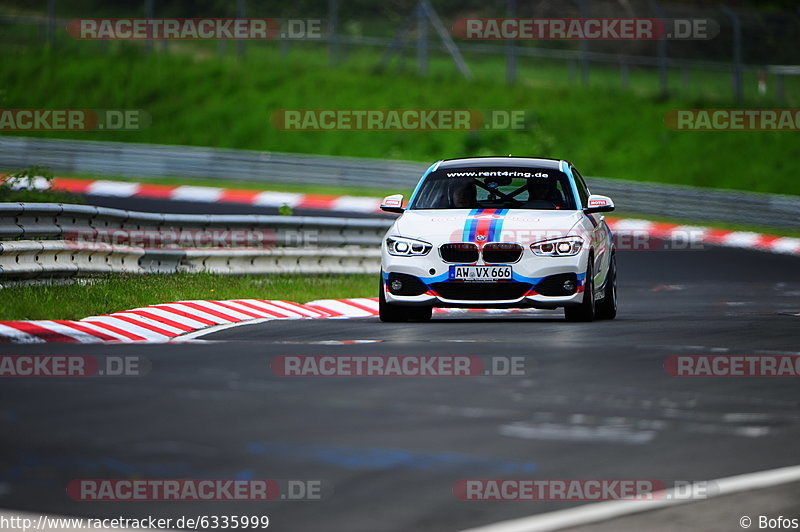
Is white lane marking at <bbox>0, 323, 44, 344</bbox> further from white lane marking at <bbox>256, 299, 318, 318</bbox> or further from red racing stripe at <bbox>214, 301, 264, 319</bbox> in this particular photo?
white lane marking at <bbox>256, 299, 318, 318</bbox>

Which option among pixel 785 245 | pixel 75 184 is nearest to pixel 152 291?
pixel 785 245

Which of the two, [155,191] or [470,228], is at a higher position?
[155,191]

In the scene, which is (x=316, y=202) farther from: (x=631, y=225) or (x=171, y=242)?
(x=171, y=242)

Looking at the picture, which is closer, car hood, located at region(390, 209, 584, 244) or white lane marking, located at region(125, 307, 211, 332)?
white lane marking, located at region(125, 307, 211, 332)

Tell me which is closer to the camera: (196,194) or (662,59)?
(196,194)

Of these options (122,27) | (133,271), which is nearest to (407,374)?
(133,271)

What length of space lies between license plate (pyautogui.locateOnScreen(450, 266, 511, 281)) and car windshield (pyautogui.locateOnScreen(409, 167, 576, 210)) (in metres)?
1.01

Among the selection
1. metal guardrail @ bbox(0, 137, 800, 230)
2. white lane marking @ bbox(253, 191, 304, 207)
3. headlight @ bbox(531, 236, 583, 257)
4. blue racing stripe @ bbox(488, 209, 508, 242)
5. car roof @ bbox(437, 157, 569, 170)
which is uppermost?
metal guardrail @ bbox(0, 137, 800, 230)

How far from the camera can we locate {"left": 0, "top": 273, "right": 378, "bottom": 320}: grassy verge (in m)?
12.7

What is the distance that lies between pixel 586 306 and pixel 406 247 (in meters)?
1.70

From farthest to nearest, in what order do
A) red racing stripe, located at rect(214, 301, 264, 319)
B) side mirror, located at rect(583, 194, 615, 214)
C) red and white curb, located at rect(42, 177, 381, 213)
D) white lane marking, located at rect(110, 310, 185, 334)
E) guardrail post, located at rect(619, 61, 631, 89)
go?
guardrail post, located at rect(619, 61, 631, 89) < red and white curb, located at rect(42, 177, 381, 213) < red racing stripe, located at rect(214, 301, 264, 319) < side mirror, located at rect(583, 194, 615, 214) < white lane marking, located at rect(110, 310, 185, 334)

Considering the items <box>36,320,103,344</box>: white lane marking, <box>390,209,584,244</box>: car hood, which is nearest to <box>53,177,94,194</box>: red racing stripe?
<box>390,209,584,244</box>: car hood

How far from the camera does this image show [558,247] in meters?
13.1

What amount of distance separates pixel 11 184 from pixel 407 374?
897 centimetres
